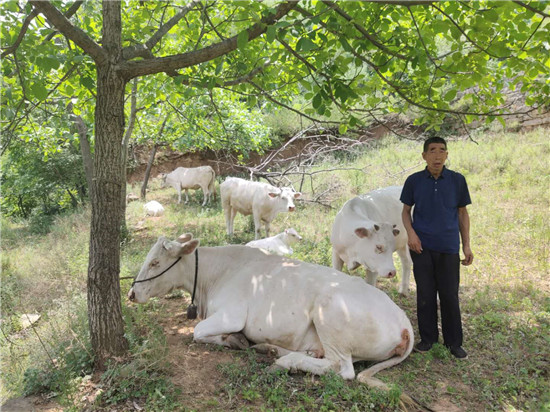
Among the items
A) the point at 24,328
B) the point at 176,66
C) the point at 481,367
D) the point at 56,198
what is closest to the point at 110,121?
the point at 176,66

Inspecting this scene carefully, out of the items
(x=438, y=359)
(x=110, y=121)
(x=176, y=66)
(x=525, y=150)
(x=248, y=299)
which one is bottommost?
(x=438, y=359)

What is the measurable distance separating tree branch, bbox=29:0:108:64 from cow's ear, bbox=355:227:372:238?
346 centimetres

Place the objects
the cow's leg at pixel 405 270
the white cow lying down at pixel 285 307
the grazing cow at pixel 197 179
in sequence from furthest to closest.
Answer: the grazing cow at pixel 197 179 < the cow's leg at pixel 405 270 < the white cow lying down at pixel 285 307

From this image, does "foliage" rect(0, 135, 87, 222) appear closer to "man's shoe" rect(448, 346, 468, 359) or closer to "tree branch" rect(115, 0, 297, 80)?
"tree branch" rect(115, 0, 297, 80)

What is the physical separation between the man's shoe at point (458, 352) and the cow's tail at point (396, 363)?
1.90ft

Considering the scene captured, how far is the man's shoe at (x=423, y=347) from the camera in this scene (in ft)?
14.4

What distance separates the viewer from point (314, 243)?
8711 millimetres

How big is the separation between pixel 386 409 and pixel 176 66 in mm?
3636

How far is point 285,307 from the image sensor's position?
164 inches

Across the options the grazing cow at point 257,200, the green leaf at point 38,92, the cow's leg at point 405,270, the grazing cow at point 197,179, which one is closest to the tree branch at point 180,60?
the green leaf at point 38,92

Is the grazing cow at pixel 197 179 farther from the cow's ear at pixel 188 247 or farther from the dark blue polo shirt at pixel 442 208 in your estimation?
the dark blue polo shirt at pixel 442 208

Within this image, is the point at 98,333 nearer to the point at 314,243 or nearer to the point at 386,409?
the point at 386,409

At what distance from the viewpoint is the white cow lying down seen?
3.84 m

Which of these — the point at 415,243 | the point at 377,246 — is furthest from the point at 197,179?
the point at 415,243
